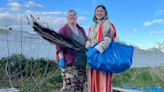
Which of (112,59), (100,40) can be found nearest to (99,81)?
(112,59)

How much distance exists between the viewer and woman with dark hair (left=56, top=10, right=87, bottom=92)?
16.0 feet

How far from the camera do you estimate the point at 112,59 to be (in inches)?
185

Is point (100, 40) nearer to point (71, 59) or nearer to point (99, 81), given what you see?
point (71, 59)

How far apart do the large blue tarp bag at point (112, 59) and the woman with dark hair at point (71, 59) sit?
0.25 m

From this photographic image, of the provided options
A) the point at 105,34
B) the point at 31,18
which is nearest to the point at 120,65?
the point at 105,34

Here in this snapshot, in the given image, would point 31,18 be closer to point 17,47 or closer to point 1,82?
point 1,82

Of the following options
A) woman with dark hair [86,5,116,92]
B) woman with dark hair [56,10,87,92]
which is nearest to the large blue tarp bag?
woman with dark hair [86,5,116,92]

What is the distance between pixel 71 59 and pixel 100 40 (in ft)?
1.62

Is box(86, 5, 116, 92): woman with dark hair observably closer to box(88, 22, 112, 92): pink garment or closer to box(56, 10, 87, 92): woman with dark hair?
box(88, 22, 112, 92): pink garment

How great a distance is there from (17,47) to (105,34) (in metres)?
A: 5.41

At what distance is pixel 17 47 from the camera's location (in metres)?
9.73

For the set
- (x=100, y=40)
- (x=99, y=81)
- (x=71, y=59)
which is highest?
(x=100, y=40)

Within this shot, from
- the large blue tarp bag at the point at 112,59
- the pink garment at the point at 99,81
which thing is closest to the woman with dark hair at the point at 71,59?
the pink garment at the point at 99,81

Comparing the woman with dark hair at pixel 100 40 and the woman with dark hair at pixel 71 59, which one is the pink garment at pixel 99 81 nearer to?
the woman with dark hair at pixel 100 40
